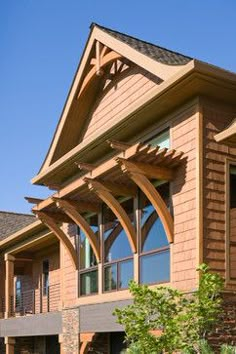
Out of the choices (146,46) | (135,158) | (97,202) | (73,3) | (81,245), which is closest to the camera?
(73,3)

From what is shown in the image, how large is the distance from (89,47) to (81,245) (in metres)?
5.59

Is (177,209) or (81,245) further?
(81,245)

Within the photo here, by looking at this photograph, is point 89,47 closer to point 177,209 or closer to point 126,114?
A: point 126,114

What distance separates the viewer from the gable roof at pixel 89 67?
13.4 meters

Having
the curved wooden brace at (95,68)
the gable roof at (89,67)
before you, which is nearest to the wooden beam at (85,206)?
the gable roof at (89,67)

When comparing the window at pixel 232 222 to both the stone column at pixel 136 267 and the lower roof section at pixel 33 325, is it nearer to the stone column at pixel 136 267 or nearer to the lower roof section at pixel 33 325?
the stone column at pixel 136 267

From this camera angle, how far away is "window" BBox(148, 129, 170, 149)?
1341 cm

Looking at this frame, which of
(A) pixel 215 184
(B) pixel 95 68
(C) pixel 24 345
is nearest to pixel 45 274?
(C) pixel 24 345

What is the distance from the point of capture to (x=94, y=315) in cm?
1565

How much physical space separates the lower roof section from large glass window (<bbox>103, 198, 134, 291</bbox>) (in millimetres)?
3886

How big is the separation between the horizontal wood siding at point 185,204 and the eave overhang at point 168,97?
397mm

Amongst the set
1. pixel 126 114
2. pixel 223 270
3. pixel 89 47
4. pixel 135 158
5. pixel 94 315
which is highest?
pixel 89 47

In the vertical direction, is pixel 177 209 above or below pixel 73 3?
below

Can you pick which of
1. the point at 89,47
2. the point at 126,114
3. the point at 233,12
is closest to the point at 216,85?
the point at 233,12
